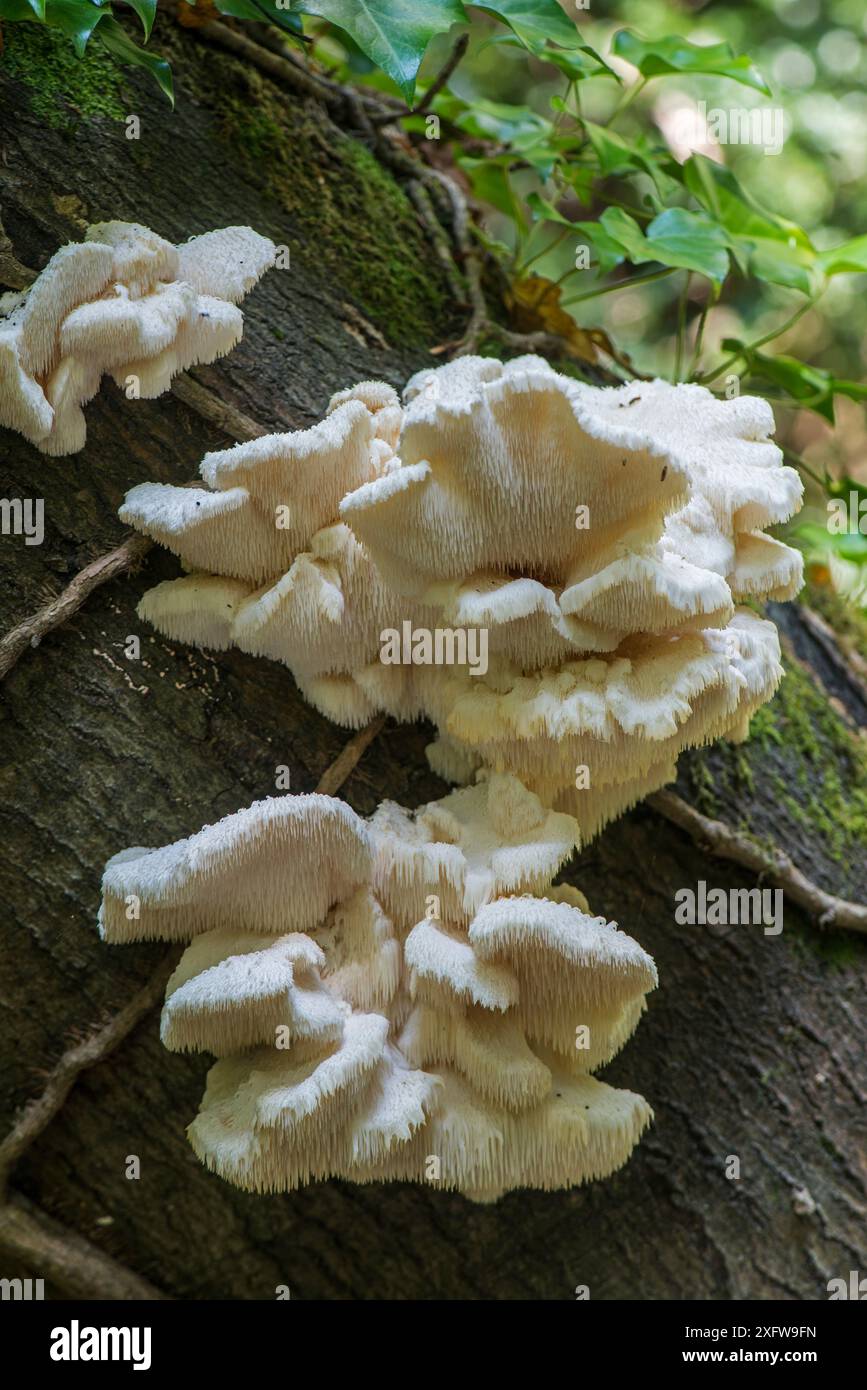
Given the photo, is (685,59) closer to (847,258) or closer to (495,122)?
(495,122)

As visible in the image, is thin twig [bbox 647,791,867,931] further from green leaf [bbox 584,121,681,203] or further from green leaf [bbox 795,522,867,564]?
green leaf [bbox 584,121,681,203]

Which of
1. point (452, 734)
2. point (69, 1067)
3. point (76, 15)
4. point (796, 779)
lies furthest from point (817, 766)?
point (76, 15)

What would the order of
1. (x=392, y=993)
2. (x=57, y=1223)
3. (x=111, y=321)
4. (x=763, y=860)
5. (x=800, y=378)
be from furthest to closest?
(x=800, y=378) < (x=763, y=860) < (x=57, y=1223) < (x=392, y=993) < (x=111, y=321)

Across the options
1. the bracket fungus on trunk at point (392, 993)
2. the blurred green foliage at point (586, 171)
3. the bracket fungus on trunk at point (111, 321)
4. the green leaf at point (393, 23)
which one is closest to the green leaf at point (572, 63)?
the blurred green foliage at point (586, 171)

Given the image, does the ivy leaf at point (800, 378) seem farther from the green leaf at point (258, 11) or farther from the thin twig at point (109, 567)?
the thin twig at point (109, 567)

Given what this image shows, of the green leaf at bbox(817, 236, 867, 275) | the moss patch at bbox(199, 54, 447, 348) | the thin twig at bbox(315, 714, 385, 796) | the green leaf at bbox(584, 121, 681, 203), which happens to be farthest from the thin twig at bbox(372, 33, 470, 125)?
the thin twig at bbox(315, 714, 385, 796)

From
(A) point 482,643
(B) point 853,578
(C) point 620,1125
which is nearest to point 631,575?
(A) point 482,643
